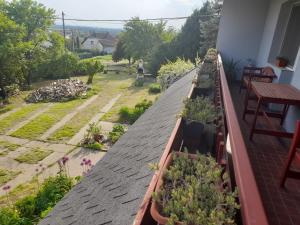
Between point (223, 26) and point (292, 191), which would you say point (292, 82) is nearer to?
point (292, 191)

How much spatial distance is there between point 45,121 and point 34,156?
418 centimetres

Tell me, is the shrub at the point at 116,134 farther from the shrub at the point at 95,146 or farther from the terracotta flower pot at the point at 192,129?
the terracotta flower pot at the point at 192,129

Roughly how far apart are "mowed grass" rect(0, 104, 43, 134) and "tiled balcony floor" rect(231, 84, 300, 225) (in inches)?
471

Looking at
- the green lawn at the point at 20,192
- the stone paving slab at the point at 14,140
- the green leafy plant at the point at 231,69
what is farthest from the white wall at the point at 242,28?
the stone paving slab at the point at 14,140

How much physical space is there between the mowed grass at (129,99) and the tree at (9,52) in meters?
7.86

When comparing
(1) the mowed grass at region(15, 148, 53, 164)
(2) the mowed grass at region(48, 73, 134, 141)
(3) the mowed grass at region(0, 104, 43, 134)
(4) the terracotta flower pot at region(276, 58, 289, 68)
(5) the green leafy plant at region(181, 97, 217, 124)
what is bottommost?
(3) the mowed grass at region(0, 104, 43, 134)

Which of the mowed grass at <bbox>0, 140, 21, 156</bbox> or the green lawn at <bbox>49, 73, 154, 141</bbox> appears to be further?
the green lawn at <bbox>49, 73, 154, 141</bbox>

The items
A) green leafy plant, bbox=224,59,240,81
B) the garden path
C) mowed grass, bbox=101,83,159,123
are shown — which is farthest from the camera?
mowed grass, bbox=101,83,159,123

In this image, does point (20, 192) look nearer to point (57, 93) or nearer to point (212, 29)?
point (57, 93)

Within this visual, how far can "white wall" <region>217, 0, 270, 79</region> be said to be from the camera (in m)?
7.57

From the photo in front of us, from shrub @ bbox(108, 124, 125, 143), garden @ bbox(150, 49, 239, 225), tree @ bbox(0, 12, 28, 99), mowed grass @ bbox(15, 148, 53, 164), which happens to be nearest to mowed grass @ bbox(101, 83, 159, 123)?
shrub @ bbox(108, 124, 125, 143)

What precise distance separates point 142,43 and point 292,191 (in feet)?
107

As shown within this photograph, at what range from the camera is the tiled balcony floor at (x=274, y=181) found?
2.18 metres

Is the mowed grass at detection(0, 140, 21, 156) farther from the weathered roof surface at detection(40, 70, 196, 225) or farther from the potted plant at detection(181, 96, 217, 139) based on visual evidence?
the potted plant at detection(181, 96, 217, 139)
